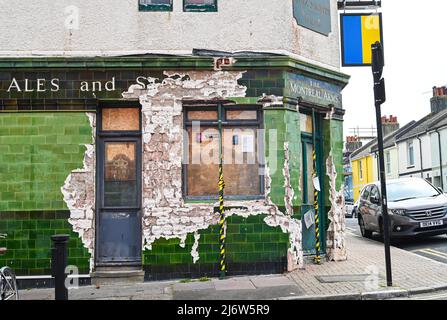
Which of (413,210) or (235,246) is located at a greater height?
(413,210)

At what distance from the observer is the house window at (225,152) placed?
9.91 metres

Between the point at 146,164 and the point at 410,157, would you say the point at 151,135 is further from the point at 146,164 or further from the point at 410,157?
the point at 410,157

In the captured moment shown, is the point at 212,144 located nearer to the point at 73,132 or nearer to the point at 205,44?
the point at 205,44

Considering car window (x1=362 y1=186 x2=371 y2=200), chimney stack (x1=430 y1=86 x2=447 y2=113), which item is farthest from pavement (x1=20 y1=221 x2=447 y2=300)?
chimney stack (x1=430 y1=86 x2=447 y2=113)

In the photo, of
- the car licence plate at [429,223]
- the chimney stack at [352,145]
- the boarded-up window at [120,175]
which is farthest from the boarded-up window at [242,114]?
the chimney stack at [352,145]

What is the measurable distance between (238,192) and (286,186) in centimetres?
93

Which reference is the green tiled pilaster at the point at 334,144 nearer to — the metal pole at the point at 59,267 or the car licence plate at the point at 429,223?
the car licence plate at the point at 429,223

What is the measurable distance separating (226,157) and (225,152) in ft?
0.33

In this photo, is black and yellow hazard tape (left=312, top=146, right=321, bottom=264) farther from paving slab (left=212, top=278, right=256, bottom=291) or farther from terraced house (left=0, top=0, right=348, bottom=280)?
paving slab (left=212, top=278, right=256, bottom=291)

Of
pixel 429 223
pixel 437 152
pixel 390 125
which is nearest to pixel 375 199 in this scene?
pixel 429 223

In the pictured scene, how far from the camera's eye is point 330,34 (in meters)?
11.4

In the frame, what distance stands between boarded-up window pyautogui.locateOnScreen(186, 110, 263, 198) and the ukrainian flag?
2946mm

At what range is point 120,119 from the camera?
32.9 feet
